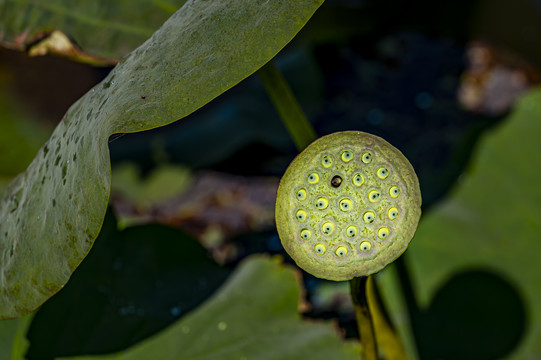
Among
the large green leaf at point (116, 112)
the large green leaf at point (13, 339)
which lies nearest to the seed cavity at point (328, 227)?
the large green leaf at point (116, 112)

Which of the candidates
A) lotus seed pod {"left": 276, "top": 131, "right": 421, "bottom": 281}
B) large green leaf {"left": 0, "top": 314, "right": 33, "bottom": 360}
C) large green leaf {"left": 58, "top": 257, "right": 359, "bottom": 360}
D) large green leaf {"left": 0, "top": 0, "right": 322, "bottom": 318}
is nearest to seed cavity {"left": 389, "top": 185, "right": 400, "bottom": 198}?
lotus seed pod {"left": 276, "top": 131, "right": 421, "bottom": 281}

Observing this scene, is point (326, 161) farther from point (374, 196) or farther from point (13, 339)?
point (13, 339)

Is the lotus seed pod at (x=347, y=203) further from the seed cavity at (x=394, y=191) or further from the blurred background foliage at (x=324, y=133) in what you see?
the blurred background foliage at (x=324, y=133)

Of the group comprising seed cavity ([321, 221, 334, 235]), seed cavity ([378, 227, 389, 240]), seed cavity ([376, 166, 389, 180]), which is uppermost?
seed cavity ([376, 166, 389, 180])

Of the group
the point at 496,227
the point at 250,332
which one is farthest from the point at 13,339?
the point at 496,227

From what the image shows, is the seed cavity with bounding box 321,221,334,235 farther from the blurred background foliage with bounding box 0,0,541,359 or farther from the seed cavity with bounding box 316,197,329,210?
the blurred background foliage with bounding box 0,0,541,359

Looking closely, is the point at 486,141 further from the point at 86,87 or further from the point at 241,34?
the point at 86,87
